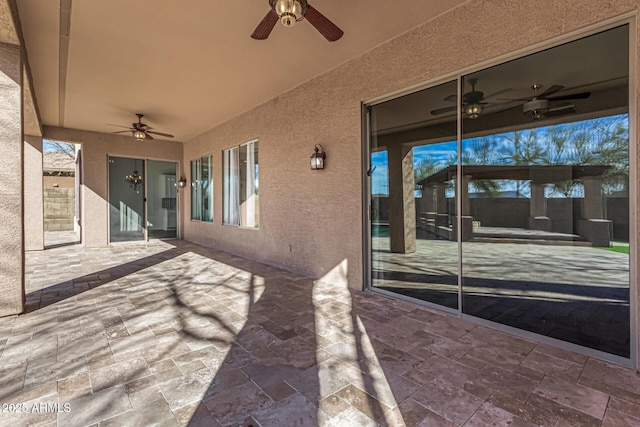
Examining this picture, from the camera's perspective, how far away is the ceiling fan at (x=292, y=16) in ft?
6.91

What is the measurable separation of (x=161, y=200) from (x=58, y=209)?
19.9 feet

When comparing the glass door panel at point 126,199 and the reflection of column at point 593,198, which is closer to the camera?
the reflection of column at point 593,198

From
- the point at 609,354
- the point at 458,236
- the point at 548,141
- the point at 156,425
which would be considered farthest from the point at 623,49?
the point at 156,425

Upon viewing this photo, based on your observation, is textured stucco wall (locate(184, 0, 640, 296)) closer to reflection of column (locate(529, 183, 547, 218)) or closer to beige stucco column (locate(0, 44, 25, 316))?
reflection of column (locate(529, 183, 547, 218))

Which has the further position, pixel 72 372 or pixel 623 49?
pixel 623 49

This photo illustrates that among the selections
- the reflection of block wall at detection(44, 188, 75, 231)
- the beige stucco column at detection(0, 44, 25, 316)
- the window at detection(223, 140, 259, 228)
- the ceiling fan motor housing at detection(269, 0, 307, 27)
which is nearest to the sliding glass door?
the ceiling fan motor housing at detection(269, 0, 307, 27)

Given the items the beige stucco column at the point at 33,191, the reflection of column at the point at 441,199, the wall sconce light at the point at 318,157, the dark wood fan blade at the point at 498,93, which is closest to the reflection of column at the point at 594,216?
the dark wood fan blade at the point at 498,93

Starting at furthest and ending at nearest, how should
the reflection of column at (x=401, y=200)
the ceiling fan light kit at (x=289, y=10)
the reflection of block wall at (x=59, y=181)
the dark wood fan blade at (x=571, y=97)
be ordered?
the reflection of block wall at (x=59, y=181), the reflection of column at (x=401, y=200), the dark wood fan blade at (x=571, y=97), the ceiling fan light kit at (x=289, y=10)

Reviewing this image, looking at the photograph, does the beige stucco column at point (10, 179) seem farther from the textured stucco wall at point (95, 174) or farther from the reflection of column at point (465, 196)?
the textured stucco wall at point (95, 174)

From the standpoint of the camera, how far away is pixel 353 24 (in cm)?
318

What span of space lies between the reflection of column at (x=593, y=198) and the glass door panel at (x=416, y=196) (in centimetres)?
100

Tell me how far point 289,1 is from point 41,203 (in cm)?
778

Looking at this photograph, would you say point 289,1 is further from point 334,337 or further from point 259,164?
point 259,164

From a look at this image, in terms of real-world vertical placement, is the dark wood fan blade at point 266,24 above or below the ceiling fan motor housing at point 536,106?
above
